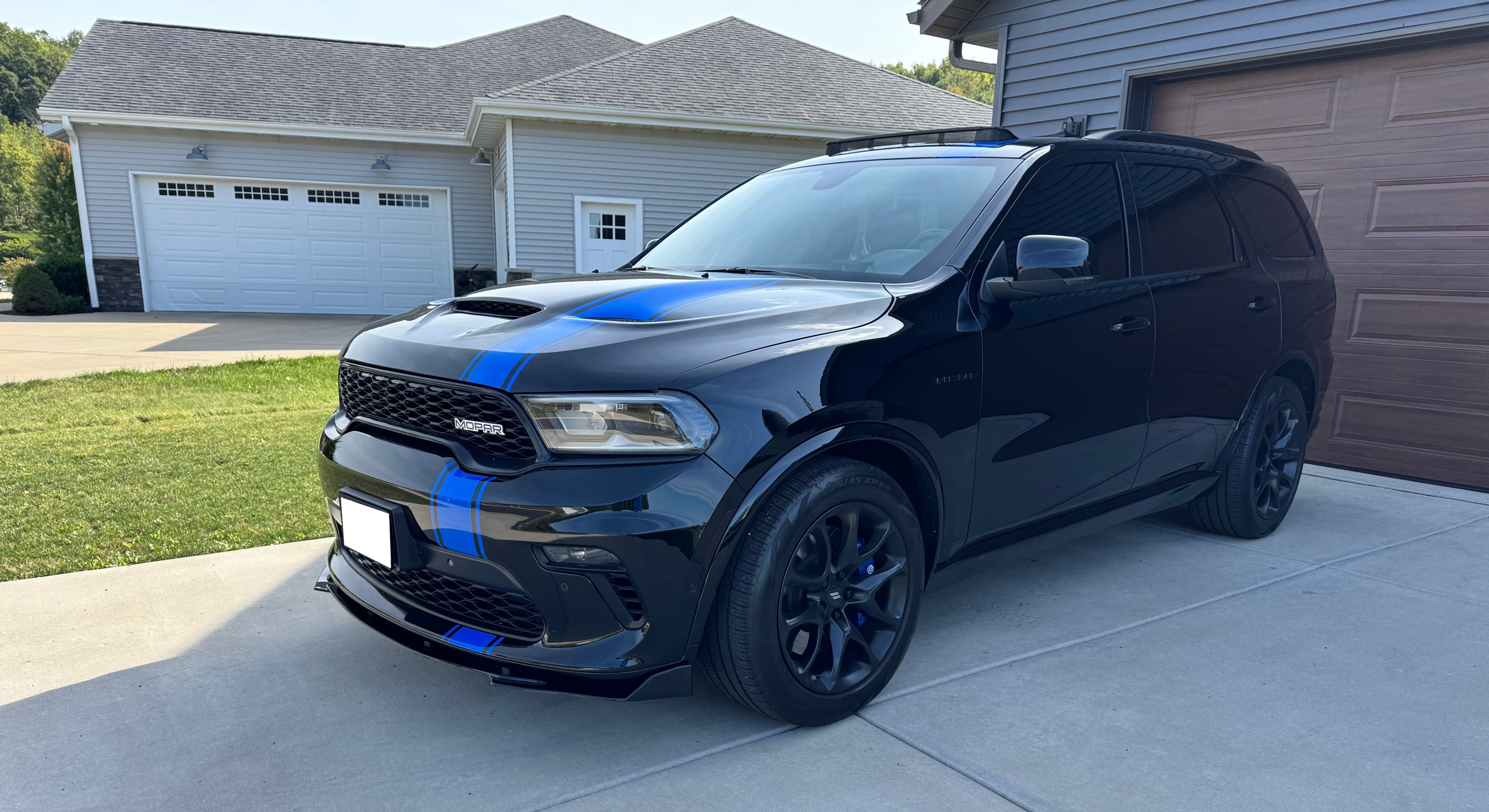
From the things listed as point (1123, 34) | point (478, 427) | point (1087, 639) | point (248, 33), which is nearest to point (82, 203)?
point (248, 33)

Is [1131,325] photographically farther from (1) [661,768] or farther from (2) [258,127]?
(2) [258,127]

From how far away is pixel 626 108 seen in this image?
567 inches

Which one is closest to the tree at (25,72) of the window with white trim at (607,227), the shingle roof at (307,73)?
the shingle roof at (307,73)

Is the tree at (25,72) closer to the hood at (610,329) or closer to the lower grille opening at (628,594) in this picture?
the hood at (610,329)

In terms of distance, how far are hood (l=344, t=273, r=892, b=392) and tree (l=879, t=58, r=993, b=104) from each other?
261 ft

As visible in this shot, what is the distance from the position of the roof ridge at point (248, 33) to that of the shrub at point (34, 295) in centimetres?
667

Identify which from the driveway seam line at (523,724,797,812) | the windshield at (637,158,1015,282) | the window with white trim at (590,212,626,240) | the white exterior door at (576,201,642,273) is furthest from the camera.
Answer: the window with white trim at (590,212,626,240)

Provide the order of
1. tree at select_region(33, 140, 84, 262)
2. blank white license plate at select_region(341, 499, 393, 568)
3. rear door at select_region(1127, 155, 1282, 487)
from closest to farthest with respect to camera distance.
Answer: blank white license plate at select_region(341, 499, 393, 568) < rear door at select_region(1127, 155, 1282, 487) < tree at select_region(33, 140, 84, 262)

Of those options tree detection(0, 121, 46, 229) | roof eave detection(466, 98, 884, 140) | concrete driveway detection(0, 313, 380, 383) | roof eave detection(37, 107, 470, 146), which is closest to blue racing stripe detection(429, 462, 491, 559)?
concrete driveway detection(0, 313, 380, 383)

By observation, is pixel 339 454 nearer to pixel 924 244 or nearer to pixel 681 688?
pixel 681 688

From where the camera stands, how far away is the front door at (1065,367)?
9.66 ft

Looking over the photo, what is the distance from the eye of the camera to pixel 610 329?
2373mm

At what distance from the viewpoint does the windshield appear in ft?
10.1

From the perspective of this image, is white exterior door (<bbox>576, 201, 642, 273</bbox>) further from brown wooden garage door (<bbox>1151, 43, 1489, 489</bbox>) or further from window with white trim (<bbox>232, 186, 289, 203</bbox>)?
brown wooden garage door (<bbox>1151, 43, 1489, 489</bbox>)
